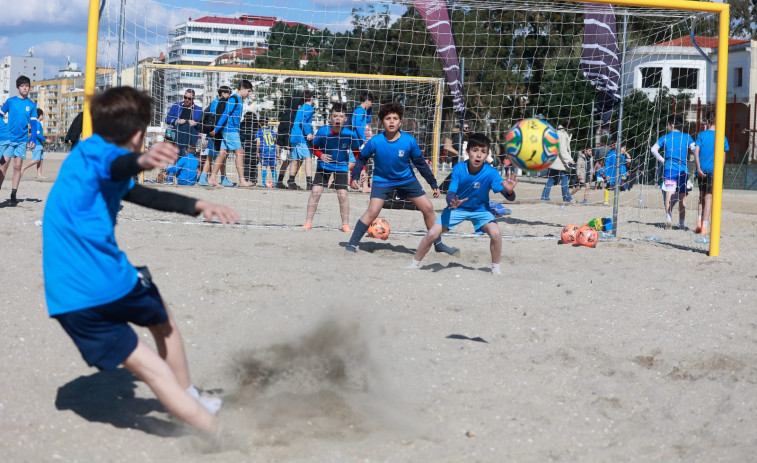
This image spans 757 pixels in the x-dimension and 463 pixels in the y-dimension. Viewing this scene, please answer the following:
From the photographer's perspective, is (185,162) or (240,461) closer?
(240,461)

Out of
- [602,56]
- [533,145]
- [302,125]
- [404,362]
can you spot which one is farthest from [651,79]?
[404,362]

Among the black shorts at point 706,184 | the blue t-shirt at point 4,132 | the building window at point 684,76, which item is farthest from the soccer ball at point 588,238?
the blue t-shirt at point 4,132

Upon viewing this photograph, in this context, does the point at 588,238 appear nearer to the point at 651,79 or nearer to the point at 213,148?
the point at 651,79

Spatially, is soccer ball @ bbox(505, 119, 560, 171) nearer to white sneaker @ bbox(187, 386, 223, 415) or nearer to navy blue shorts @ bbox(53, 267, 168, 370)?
white sneaker @ bbox(187, 386, 223, 415)

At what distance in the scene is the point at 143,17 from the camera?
1120 centimetres

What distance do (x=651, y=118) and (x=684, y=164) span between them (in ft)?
3.86

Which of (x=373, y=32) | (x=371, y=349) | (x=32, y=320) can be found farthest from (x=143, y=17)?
(x=371, y=349)

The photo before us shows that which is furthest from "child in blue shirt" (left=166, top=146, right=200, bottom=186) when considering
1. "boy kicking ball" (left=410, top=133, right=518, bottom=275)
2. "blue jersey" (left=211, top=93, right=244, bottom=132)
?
"boy kicking ball" (left=410, top=133, right=518, bottom=275)

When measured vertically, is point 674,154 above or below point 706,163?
above

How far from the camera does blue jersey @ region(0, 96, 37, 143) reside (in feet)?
38.4

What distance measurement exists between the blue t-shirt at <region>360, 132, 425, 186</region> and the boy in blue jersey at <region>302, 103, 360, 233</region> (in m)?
1.44

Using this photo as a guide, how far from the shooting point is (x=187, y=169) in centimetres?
1549

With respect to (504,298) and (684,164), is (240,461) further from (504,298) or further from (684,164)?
(684,164)

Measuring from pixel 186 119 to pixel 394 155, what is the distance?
7212mm
